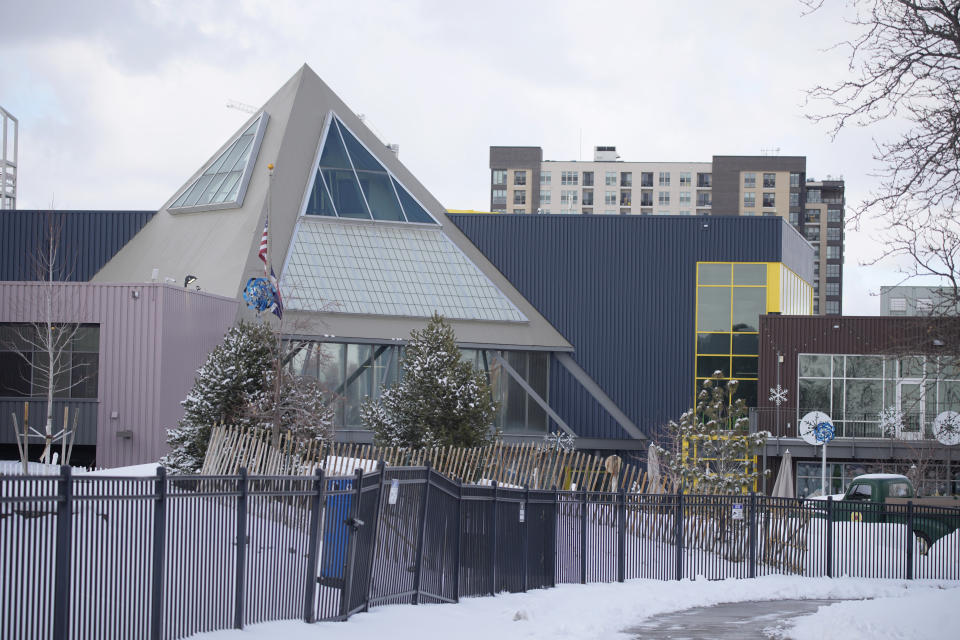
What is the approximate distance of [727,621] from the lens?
566 inches

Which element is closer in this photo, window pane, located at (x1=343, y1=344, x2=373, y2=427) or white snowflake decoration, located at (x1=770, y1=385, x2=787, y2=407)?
white snowflake decoration, located at (x1=770, y1=385, x2=787, y2=407)

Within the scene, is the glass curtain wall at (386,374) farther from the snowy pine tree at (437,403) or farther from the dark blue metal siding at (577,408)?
the snowy pine tree at (437,403)

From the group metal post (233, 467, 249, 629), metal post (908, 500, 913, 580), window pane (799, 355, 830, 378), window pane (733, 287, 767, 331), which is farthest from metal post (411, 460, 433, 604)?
window pane (733, 287, 767, 331)

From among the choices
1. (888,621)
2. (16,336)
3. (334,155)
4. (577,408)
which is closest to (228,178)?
(334,155)

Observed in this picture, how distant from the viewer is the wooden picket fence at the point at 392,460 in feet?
70.5

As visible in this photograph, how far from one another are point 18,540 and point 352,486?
168 inches

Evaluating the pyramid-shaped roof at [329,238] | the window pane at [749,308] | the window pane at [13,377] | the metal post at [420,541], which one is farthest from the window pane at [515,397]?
the metal post at [420,541]

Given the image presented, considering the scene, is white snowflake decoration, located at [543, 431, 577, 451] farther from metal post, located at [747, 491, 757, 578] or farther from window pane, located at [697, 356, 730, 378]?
metal post, located at [747, 491, 757, 578]

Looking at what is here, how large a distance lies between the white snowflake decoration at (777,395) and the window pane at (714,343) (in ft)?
10.4

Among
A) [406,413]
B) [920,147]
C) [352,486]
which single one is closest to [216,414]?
[406,413]

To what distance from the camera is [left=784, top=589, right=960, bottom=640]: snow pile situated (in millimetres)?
11586

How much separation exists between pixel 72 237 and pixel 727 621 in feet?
122

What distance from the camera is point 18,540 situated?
7996 mm

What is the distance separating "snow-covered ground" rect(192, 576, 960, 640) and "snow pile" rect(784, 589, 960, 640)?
0.01 meters
